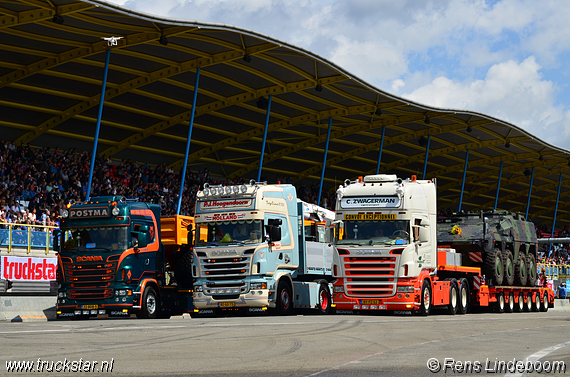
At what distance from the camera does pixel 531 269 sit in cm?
3275

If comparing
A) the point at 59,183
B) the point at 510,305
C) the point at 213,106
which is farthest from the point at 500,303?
the point at 59,183

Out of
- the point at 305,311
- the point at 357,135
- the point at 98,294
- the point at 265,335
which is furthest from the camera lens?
the point at 357,135

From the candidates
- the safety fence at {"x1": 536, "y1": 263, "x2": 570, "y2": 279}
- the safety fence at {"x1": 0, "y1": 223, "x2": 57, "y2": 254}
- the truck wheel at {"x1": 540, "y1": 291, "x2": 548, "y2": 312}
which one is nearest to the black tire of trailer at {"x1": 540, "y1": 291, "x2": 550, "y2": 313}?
the truck wheel at {"x1": 540, "y1": 291, "x2": 548, "y2": 312}

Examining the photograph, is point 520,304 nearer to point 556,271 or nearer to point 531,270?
point 531,270

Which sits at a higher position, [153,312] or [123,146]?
[123,146]

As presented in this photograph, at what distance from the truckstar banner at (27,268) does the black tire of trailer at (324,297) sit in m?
9.16

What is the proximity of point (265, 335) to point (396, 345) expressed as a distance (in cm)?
295

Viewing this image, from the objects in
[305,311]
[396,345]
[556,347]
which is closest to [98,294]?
[305,311]

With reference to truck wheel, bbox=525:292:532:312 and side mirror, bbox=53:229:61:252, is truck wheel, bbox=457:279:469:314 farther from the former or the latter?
side mirror, bbox=53:229:61:252

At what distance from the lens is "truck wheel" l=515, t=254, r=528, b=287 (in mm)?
30953

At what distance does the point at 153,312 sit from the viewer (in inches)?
885

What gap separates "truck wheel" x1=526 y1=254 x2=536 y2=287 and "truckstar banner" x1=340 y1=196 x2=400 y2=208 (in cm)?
1249

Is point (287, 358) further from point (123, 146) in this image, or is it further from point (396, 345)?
point (123, 146)

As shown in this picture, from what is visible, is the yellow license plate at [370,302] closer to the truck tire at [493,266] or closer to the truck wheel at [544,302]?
the truck tire at [493,266]
